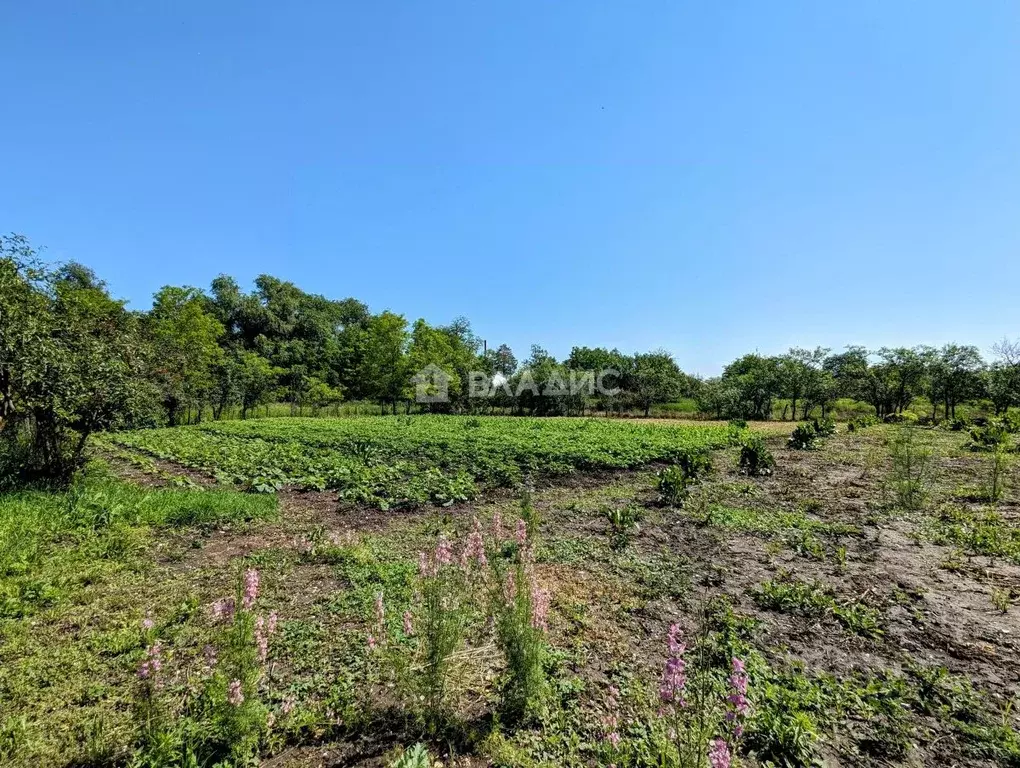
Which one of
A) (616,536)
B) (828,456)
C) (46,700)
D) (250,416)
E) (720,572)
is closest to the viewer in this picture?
(46,700)

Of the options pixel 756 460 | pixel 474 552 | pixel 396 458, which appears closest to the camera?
pixel 474 552

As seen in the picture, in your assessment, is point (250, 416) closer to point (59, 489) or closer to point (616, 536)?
point (59, 489)

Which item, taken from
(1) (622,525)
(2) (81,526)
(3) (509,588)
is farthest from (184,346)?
(3) (509,588)

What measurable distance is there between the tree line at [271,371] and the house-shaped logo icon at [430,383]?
0.47 metres

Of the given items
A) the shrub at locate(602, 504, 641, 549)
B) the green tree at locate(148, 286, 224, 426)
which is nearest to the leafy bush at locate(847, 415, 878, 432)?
the shrub at locate(602, 504, 641, 549)

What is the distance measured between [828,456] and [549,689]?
55.1ft

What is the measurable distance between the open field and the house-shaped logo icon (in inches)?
1202

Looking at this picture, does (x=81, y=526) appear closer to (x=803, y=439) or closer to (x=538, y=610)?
(x=538, y=610)

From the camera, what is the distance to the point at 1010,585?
550cm

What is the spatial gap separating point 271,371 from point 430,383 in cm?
1474

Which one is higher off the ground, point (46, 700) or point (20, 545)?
point (20, 545)

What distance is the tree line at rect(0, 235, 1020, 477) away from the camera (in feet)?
29.1

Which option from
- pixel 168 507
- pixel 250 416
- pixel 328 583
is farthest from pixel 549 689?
pixel 250 416

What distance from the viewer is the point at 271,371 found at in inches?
1593
